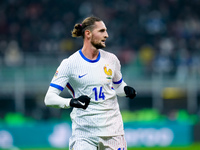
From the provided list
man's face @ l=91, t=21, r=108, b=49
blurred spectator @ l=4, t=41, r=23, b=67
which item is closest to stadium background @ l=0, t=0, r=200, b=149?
blurred spectator @ l=4, t=41, r=23, b=67

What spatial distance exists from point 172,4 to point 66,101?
21.3 meters

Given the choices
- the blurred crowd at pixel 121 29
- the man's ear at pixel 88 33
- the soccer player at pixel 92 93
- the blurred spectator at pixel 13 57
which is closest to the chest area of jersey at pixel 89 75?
the soccer player at pixel 92 93

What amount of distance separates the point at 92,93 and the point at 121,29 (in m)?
18.5

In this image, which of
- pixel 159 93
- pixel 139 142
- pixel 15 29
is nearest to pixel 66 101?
pixel 139 142

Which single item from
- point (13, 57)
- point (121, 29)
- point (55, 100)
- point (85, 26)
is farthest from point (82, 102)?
point (121, 29)

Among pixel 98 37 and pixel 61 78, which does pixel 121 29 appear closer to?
pixel 98 37

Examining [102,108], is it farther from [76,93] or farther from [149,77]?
[149,77]

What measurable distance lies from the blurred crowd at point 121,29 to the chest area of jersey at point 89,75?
1344 centimetres

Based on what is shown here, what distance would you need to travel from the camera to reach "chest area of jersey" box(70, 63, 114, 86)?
592 centimetres

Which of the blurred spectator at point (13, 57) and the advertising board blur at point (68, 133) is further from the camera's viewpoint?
the blurred spectator at point (13, 57)

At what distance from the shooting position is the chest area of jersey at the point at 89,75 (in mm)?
5918

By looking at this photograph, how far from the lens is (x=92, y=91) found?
5906 mm

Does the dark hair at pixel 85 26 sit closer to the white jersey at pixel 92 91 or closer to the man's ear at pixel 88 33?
the man's ear at pixel 88 33

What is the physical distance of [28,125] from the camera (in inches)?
648
